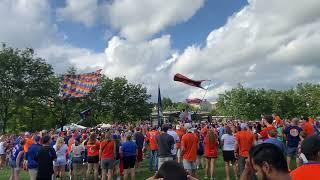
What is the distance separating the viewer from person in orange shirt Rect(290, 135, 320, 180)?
3.75m

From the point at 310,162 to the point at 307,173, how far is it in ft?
0.49

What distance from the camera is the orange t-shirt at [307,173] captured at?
3.74m

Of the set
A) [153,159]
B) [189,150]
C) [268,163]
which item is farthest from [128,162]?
[268,163]

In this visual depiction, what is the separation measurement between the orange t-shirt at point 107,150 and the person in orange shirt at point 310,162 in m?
10.9

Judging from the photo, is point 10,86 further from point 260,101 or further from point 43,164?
point 260,101

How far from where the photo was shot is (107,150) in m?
14.5

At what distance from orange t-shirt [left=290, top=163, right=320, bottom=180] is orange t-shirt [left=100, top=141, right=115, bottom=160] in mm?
11049

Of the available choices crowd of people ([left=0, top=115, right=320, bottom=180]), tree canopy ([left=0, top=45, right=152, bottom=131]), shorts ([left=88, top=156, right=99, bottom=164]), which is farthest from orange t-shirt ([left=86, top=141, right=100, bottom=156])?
tree canopy ([left=0, top=45, right=152, bottom=131])

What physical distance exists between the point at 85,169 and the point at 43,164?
6779 millimetres

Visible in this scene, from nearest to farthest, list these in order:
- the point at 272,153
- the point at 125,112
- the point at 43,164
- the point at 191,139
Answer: the point at 272,153 < the point at 43,164 < the point at 191,139 < the point at 125,112

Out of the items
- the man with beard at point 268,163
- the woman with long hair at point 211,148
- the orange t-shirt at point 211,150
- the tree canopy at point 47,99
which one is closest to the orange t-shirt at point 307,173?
the man with beard at point 268,163

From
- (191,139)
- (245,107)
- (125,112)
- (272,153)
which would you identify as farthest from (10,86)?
(245,107)

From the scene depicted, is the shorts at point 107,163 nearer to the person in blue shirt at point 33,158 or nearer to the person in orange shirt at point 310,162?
the person in blue shirt at point 33,158

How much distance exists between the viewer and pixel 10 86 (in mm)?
49688
